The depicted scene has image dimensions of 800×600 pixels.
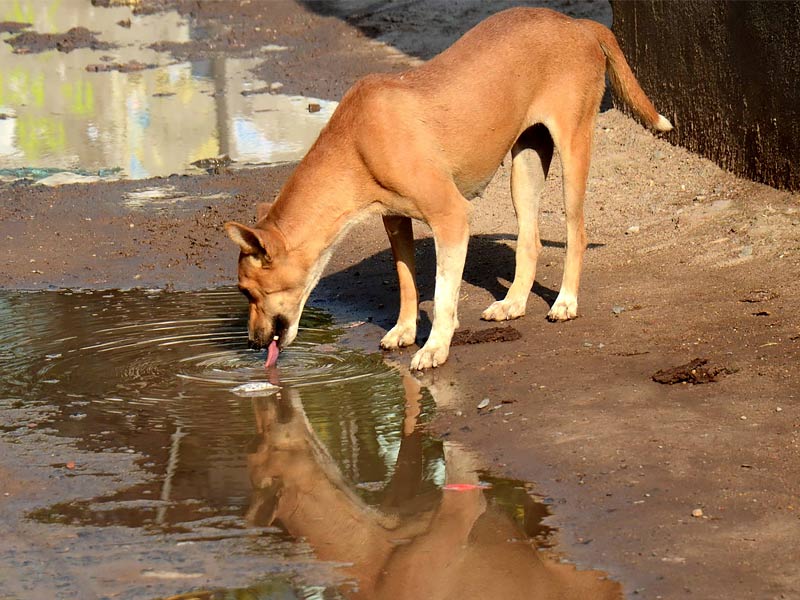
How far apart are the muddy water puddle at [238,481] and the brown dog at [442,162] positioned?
1.83 feet

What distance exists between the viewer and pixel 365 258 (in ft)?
33.0

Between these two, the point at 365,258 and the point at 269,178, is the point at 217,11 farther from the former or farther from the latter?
the point at 365,258

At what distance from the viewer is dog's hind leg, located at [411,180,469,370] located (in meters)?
7.34

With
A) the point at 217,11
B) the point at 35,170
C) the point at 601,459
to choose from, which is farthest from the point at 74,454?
the point at 217,11

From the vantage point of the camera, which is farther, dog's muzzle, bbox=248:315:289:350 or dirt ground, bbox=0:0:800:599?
dog's muzzle, bbox=248:315:289:350

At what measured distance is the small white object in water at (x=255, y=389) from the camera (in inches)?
277

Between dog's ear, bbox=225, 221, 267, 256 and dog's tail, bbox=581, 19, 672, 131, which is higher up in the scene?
dog's tail, bbox=581, 19, 672, 131

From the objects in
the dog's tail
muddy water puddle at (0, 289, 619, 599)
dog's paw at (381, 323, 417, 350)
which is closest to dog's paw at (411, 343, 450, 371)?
muddy water puddle at (0, 289, 619, 599)

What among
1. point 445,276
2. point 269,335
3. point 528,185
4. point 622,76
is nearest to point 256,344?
point 269,335

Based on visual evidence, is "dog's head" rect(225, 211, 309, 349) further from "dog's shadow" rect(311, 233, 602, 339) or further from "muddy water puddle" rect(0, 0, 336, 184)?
"muddy water puddle" rect(0, 0, 336, 184)

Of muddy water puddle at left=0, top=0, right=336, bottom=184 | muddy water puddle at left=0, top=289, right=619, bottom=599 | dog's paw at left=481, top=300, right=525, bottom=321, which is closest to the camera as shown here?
muddy water puddle at left=0, top=289, right=619, bottom=599

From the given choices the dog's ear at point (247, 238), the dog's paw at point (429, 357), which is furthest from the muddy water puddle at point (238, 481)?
the dog's ear at point (247, 238)

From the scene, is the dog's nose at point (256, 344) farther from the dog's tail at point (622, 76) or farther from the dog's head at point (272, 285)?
the dog's tail at point (622, 76)

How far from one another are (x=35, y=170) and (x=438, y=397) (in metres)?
8.10
